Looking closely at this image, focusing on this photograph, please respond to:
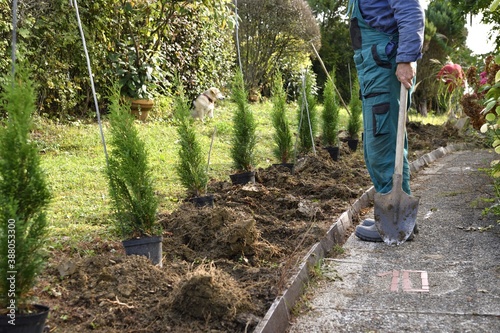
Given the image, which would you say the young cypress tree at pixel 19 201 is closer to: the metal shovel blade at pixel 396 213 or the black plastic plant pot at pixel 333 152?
the metal shovel blade at pixel 396 213

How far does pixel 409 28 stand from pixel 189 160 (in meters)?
2.18

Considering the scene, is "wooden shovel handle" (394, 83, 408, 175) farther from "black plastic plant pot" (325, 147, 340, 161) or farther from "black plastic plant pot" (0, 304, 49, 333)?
"black plastic plant pot" (325, 147, 340, 161)

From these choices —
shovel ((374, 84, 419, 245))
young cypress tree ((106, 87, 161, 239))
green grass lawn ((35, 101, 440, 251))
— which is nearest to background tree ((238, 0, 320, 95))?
green grass lawn ((35, 101, 440, 251))

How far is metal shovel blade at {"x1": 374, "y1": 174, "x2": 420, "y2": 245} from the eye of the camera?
4660 millimetres

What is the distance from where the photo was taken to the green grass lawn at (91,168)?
188 inches

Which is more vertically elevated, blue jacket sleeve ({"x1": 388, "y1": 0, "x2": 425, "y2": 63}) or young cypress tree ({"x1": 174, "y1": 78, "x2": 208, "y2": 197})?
blue jacket sleeve ({"x1": 388, "y1": 0, "x2": 425, "y2": 63})

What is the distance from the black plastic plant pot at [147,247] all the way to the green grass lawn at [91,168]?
0.56 m

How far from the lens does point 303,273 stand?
12.3 feet

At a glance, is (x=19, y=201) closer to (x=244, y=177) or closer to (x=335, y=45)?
(x=244, y=177)

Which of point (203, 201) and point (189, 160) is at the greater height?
point (189, 160)

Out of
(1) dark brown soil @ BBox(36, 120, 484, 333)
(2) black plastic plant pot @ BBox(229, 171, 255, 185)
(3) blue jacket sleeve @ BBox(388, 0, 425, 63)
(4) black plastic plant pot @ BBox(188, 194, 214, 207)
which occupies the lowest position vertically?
(1) dark brown soil @ BBox(36, 120, 484, 333)

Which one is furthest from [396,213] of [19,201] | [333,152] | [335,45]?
[335,45]

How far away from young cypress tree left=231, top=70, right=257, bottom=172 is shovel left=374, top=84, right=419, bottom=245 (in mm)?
2177

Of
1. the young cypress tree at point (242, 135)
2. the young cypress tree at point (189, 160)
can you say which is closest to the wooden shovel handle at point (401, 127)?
the young cypress tree at point (189, 160)
